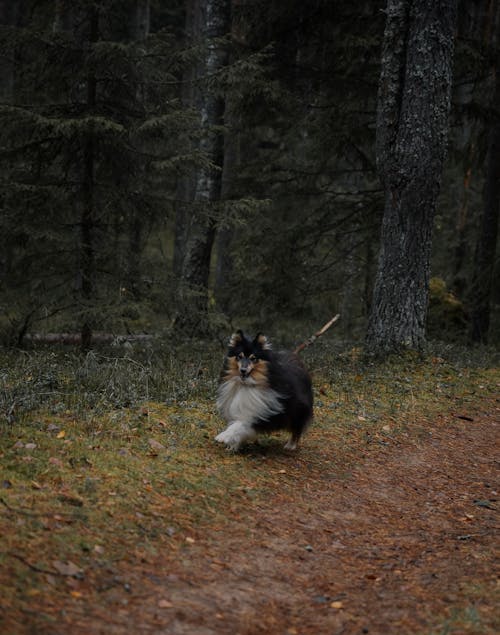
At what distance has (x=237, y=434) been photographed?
6.85 metres

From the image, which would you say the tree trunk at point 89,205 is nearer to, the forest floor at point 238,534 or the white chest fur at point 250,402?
the forest floor at point 238,534

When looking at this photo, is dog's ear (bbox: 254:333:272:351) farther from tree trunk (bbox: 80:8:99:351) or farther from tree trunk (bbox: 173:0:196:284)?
tree trunk (bbox: 173:0:196:284)

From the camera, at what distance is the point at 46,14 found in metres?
12.0

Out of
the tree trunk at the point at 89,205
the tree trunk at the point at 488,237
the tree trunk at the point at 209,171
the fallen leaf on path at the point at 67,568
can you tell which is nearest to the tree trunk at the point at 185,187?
the tree trunk at the point at 209,171

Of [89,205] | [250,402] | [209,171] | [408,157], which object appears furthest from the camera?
[209,171]

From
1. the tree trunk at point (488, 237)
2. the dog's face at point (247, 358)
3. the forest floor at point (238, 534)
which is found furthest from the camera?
the tree trunk at point (488, 237)

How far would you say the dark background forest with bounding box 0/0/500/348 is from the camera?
11.2 metres

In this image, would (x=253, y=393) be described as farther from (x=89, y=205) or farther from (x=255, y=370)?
(x=89, y=205)

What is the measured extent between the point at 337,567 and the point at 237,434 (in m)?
2.09

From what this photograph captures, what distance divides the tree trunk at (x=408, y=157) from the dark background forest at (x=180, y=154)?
1.09 m

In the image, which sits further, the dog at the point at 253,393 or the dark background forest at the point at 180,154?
the dark background forest at the point at 180,154

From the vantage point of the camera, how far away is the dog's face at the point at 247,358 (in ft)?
22.0

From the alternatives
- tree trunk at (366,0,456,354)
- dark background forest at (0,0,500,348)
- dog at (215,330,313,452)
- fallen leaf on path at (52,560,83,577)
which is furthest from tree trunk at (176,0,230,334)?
fallen leaf on path at (52,560,83,577)

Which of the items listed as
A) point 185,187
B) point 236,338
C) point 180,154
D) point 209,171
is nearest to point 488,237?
point 209,171
